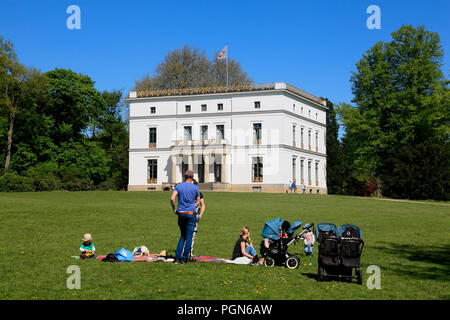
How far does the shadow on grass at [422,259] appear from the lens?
34.4ft

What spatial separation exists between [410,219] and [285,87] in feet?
120

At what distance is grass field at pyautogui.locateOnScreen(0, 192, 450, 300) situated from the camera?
8164 millimetres

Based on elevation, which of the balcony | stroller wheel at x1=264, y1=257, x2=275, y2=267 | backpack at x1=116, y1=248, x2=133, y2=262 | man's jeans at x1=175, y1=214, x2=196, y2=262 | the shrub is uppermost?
the balcony

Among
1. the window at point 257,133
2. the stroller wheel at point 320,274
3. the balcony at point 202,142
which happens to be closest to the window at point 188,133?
the balcony at point 202,142

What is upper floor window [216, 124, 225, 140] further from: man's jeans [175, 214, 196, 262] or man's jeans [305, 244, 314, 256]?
man's jeans [175, 214, 196, 262]

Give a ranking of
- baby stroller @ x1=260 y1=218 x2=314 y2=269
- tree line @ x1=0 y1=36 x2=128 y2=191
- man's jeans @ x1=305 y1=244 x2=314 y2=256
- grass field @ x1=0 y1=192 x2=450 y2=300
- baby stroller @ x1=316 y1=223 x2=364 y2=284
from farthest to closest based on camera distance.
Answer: tree line @ x1=0 y1=36 x2=128 y2=191 < man's jeans @ x1=305 y1=244 x2=314 y2=256 < baby stroller @ x1=260 y1=218 x2=314 y2=269 < baby stroller @ x1=316 y1=223 x2=364 y2=284 < grass field @ x1=0 y1=192 x2=450 y2=300

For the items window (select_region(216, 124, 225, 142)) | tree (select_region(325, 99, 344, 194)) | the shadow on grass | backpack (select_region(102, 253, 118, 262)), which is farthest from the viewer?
tree (select_region(325, 99, 344, 194))

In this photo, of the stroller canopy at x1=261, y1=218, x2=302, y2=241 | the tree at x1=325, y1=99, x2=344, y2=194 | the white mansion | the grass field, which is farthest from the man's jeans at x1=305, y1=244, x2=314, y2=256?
the tree at x1=325, y1=99, x2=344, y2=194

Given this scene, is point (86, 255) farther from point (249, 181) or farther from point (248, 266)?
point (249, 181)

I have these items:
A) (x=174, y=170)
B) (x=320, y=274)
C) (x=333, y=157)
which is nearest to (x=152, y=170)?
(x=174, y=170)

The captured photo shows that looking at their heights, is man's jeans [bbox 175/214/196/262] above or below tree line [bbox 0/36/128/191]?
below

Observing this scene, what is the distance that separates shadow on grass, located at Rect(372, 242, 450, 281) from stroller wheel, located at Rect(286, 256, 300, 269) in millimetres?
2140

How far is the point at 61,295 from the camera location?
303 inches

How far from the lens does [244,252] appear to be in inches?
466
